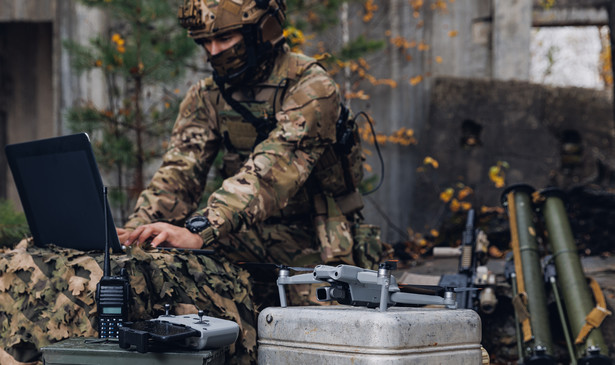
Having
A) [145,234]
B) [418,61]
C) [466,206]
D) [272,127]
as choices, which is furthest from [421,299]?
[418,61]

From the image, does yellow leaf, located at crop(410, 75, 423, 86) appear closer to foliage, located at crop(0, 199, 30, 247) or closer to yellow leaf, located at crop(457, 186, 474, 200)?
yellow leaf, located at crop(457, 186, 474, 200)

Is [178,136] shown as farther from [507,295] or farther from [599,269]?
[599,269]

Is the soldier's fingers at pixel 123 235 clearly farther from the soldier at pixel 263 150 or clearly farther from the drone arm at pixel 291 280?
the drone arm at pixel 291 280

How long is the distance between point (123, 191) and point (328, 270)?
14.3 feet

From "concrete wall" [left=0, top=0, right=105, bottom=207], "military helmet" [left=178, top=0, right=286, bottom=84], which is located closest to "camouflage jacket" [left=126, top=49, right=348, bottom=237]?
"military helmet" [left=178, top=0, right=286, bottom=84]

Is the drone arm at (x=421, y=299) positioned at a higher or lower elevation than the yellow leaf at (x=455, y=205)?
higher

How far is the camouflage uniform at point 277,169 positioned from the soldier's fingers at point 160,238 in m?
0.39

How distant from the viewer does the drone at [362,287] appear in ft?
6.70

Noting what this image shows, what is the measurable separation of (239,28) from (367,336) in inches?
66.3

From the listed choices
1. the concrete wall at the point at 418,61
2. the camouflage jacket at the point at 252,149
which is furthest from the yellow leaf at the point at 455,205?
the camouflage jacket at the point at 252,149

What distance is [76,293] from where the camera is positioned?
2.15m

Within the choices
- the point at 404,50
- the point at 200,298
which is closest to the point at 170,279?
the point at 200,298

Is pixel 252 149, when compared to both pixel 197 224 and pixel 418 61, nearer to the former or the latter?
pixel 197 224

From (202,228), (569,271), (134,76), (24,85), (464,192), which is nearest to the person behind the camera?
(202,228)
